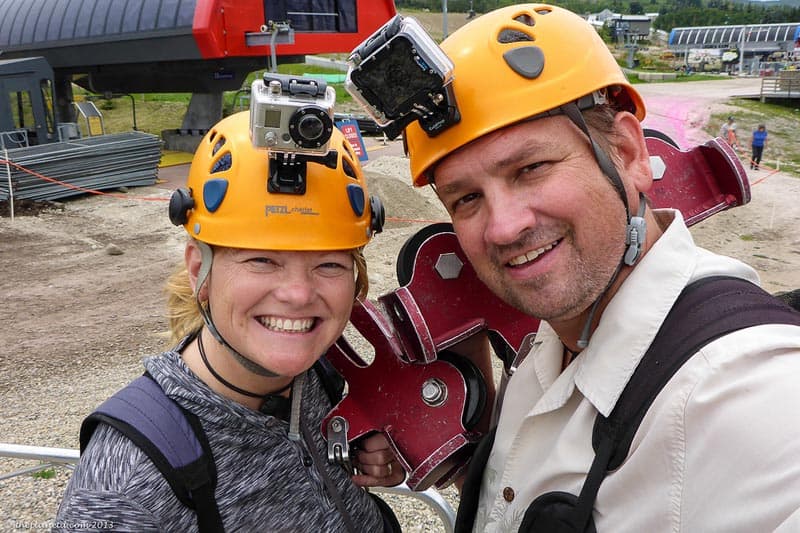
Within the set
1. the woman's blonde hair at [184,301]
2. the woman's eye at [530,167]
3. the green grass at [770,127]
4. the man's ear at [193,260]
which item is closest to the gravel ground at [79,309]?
the woman's blonde hair at [184,301]

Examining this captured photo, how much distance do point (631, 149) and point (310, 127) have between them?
1029 mm

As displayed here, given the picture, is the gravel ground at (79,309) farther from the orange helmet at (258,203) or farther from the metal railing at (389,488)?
the orange helmet at (258,203)

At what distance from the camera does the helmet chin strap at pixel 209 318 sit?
2.26m

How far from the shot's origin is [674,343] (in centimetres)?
153

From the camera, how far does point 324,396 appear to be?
2619mm

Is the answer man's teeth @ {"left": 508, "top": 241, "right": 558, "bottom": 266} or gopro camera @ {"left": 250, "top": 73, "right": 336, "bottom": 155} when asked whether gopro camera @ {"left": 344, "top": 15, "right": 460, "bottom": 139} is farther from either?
Result: man's teeth @ {"left": 508, "top": 241, "right": 558, "bottom": 266}

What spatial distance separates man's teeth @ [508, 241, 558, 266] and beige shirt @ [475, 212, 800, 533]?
0.24 m

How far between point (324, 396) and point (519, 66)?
4.88 ft

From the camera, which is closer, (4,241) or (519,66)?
(519,66)

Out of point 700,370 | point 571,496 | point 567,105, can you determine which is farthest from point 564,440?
point 567,105

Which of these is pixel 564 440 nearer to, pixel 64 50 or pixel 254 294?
pixel 254 294

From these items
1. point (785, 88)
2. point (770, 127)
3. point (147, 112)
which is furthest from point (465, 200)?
point (785, 88)

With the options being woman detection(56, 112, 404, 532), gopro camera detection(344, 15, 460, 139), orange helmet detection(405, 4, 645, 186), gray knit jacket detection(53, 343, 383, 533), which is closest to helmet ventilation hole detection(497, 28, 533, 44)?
orange helmet detection(405, 4, 645, 186)

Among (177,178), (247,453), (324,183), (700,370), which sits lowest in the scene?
(177,178)
